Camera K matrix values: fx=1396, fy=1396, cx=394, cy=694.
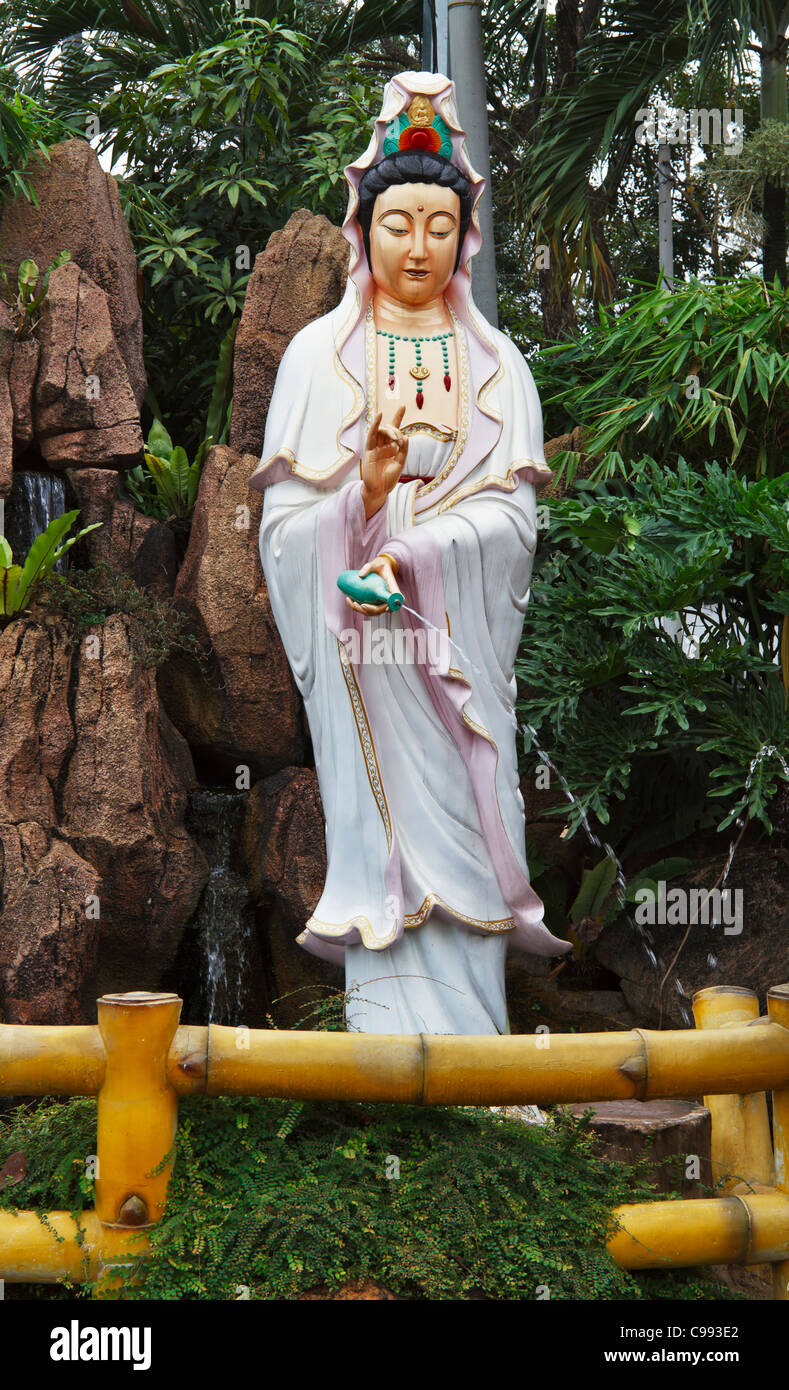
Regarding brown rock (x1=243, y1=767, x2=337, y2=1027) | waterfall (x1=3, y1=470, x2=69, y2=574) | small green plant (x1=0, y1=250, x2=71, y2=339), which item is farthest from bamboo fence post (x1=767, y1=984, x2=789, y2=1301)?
small green plant (x1=0, y1=250, x2=71, y2=339)

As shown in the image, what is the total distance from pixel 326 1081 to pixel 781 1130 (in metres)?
1.33

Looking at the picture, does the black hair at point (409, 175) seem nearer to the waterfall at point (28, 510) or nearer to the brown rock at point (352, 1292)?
the waterfall at point (28, 510)

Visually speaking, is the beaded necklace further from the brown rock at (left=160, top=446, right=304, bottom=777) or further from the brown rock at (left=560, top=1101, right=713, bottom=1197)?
the brown rock at (left=560, top=1101, right=713, bottom=1197)

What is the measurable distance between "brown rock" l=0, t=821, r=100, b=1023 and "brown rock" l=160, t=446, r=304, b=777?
1.35 m

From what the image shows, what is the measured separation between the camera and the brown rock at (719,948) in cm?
711

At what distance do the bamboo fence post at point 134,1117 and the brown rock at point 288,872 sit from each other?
3.46 metres

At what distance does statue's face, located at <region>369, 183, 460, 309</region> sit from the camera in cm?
539

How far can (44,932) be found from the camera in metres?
6.19

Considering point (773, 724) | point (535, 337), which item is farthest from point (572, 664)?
point (535, 337)

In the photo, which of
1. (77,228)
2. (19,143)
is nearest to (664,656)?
(77,228)

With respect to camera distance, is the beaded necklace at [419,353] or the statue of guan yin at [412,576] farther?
the beaded necklace at [419,353]

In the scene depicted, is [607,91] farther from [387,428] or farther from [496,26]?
[387,428]

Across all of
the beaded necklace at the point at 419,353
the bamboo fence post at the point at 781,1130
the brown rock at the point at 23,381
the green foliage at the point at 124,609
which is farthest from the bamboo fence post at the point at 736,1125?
the brown rock at the point at 23,381

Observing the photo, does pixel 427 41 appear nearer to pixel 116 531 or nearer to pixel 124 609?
pixel 116 531
